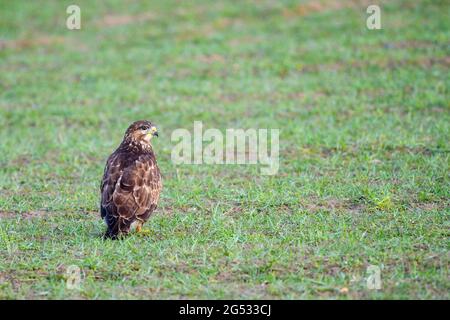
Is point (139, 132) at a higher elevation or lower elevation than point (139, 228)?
higher

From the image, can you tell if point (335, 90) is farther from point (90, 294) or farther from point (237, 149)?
point (90, 294)

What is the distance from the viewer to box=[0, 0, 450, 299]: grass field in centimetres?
726

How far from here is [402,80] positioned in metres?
14.8

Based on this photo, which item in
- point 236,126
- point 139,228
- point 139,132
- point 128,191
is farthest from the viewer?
point 236,126

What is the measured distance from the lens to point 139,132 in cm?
899

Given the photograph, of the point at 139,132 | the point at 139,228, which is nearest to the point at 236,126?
the point at 139,132

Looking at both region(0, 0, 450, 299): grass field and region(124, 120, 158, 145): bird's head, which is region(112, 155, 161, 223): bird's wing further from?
region(124, 120, 158, 145): bird's head

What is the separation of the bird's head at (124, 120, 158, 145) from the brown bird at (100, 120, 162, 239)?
0.80 ft

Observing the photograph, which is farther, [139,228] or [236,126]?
[236,126]

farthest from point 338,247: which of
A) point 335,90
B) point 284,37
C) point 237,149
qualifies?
point 284,37

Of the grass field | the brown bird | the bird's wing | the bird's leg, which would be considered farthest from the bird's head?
the bird's leg

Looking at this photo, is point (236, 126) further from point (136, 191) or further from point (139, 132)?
point (136, 191)

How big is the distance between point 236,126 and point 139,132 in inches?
168

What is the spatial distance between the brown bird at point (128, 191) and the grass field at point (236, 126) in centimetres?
21
